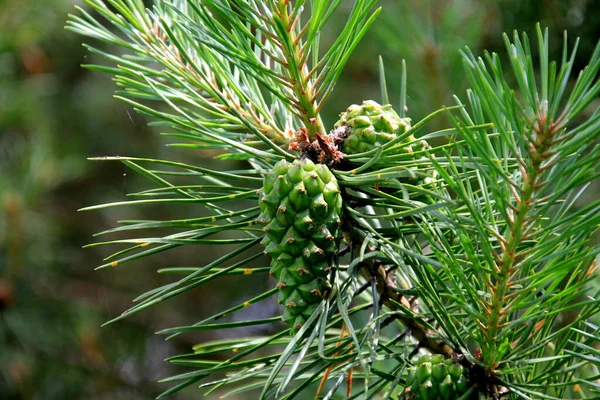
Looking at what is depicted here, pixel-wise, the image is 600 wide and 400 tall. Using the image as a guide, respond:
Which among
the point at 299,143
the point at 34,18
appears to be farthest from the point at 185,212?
the point at 299,143

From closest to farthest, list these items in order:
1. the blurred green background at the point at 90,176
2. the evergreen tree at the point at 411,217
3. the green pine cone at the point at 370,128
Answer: the evergreen tree at the point at 411,217 → the green pine cone at the point at 370,128 → the blurred green background at the point at 90,176

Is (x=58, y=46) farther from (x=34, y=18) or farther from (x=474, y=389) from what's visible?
(x=474, y=389)

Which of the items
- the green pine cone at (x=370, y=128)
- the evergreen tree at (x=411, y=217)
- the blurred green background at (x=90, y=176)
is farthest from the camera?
the blurred green background at (x=90, y=176)

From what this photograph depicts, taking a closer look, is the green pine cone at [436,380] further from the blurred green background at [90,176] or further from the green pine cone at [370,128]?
the blurred green background at [90,176]

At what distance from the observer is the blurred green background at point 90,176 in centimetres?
142

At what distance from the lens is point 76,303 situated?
2.29 meters

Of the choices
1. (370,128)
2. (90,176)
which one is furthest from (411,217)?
(90,176)

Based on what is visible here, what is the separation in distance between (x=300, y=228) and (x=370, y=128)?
0.39ft

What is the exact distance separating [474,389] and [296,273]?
19 cm

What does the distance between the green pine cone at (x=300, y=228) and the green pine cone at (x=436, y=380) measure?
106 mm

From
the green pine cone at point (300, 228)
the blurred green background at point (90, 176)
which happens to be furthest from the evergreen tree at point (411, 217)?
the blurred green background at point (90, 176)

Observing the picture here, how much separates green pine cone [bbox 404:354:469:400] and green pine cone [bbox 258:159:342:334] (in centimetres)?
11

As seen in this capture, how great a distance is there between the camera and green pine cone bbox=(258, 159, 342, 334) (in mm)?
530

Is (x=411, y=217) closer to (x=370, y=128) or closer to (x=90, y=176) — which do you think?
(x=370, y=128)
